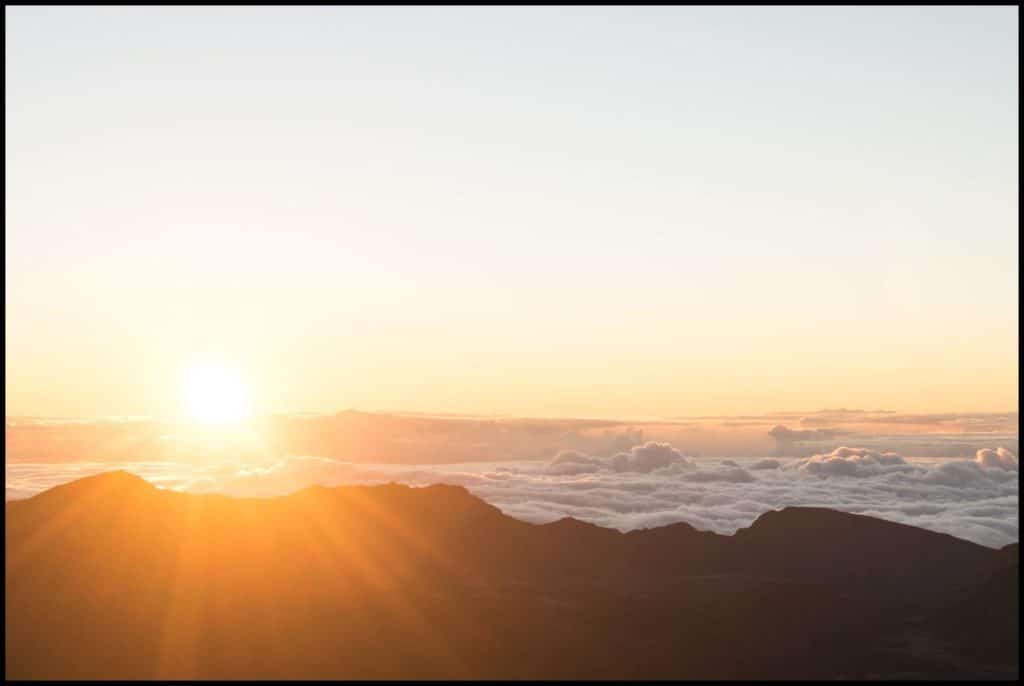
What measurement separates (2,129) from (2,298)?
19719 mm

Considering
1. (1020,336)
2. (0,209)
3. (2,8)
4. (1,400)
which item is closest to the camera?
(2,8)

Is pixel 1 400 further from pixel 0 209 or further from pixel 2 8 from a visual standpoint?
pixel 2 8

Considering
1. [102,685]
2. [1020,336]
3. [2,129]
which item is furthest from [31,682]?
[1020,336]

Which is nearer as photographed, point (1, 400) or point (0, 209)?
point (0, 209)

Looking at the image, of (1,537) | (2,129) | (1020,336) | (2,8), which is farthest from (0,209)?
(1020,336)

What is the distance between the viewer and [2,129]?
115562 mm

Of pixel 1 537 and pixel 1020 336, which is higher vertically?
pixel 1020 336

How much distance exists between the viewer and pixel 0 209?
119m

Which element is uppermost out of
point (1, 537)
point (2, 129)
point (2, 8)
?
point (2, 8)

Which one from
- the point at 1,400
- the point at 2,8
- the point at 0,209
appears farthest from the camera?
the point at 1,400

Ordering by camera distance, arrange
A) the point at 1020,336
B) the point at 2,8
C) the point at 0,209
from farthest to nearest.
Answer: the point at 1020,336 → the point at 0,209 → the point at 2,8

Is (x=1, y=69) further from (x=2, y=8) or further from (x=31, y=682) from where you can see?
(x=31, y=682)

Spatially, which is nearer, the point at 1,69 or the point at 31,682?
the point at 1,69

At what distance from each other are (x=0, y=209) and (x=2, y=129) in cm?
948
